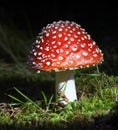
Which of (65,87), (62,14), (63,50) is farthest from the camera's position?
(62,14)

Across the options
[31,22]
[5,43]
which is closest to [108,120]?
[5,43]

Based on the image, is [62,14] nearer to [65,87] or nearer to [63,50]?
[65,87]

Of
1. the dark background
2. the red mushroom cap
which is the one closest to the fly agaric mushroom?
the red mushroom cap

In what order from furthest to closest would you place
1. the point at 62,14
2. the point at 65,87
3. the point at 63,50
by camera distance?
the point at 62,14 → the point at 65,87 → the point at 63,50

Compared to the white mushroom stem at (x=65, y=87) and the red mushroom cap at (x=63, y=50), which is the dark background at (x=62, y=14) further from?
the red mushroom cap at (x=63, y=50)

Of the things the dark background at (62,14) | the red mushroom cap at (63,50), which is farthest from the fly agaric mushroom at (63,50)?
the dark background at (62,14)

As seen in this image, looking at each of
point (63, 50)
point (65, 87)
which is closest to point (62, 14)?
point (65, 87)

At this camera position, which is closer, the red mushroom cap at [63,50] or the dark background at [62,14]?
the red mushroom cap at [63,50]
